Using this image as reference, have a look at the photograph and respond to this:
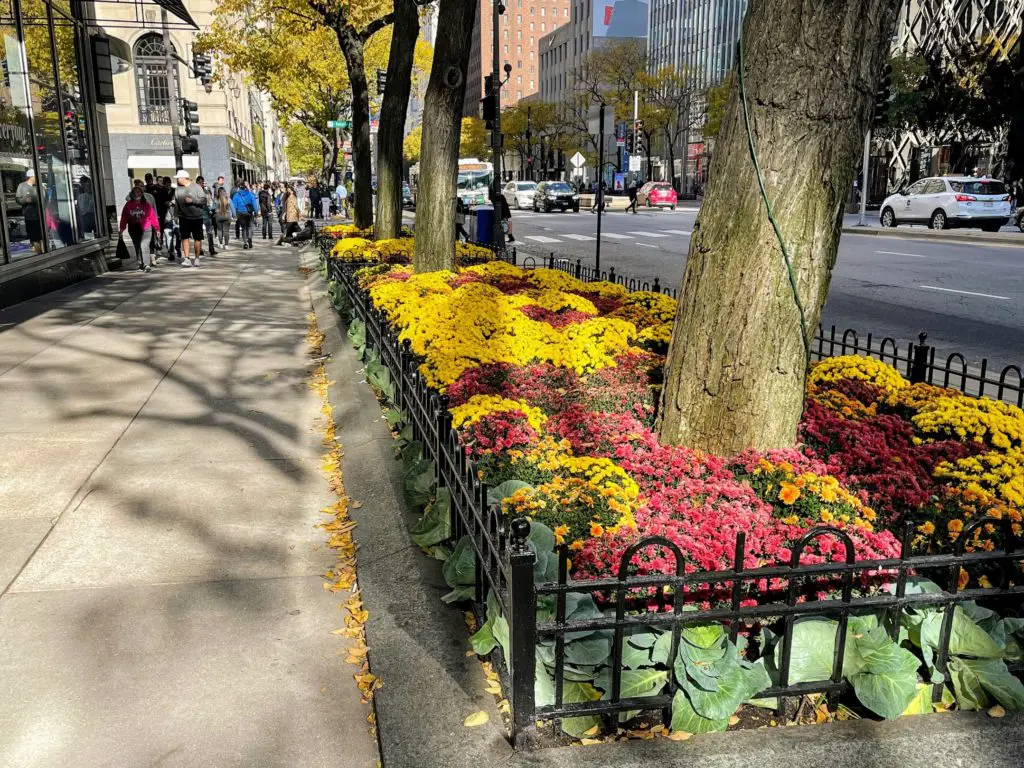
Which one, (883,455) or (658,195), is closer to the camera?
(883,455)

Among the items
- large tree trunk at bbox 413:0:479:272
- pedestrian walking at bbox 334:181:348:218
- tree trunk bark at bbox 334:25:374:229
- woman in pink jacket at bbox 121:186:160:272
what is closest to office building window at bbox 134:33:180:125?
pedestrian walking at bbox 334:181:348:218

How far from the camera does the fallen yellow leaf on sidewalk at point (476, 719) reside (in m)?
2.97

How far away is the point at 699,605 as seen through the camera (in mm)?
3031

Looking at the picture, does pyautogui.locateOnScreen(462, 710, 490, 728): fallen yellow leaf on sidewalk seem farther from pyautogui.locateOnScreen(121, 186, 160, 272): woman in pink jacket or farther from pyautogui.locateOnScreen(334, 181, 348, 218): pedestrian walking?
pyautogui.locateOnScreen(334, 181, 348, 218): pedestrian walking

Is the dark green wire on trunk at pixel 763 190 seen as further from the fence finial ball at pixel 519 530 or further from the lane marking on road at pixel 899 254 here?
the lane marking on road at pixel 899 254

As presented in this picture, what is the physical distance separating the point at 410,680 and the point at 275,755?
1.82 ft

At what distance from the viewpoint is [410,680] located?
10.6 feet

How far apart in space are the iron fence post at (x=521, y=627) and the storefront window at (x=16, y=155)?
12.3 m

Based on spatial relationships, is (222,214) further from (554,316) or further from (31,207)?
(554,316)

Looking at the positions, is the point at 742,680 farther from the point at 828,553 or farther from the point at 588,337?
the point at 588,337

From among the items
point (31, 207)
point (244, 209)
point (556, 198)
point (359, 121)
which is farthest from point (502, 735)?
point (556, 198)

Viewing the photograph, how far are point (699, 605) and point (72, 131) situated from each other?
17460 millimetres

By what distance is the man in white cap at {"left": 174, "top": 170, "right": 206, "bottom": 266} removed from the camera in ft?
58.8

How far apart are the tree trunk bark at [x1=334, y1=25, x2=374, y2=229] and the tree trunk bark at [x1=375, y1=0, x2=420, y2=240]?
4.39 metres
